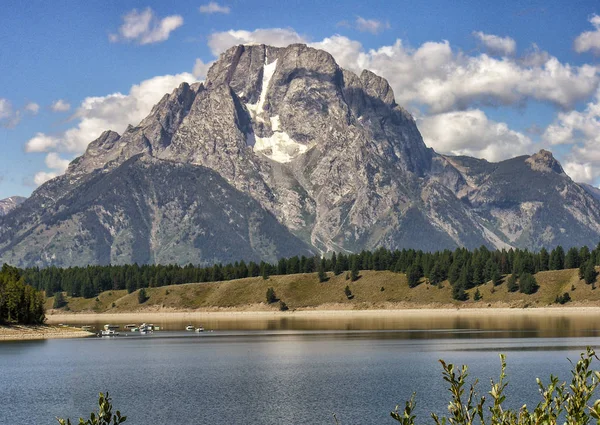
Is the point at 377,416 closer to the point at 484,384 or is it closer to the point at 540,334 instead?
the point at 484,384

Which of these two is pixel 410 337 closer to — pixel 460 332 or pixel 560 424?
pixel 460 332

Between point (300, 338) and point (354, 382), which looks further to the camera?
point (300, 338)

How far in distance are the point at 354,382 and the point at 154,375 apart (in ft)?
114


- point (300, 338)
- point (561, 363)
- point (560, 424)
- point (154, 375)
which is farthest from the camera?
point (300, 338)

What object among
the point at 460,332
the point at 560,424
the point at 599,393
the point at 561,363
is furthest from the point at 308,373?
the point at 460,332

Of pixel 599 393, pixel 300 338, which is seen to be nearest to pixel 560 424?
pixel 599 393

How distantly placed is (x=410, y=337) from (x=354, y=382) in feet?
256

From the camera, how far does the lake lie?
294 feet

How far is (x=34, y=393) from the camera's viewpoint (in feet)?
355

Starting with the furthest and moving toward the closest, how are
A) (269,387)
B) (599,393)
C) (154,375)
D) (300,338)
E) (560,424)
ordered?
(300,338) < (154,375) < (269,387) < (599,393) < (560,424)

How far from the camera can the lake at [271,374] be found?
8956 centimetres

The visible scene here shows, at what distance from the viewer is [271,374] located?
4938 inches

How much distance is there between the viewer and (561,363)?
392 feet

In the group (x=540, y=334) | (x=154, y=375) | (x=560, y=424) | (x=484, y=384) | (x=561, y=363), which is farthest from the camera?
(x=540, y=334)
